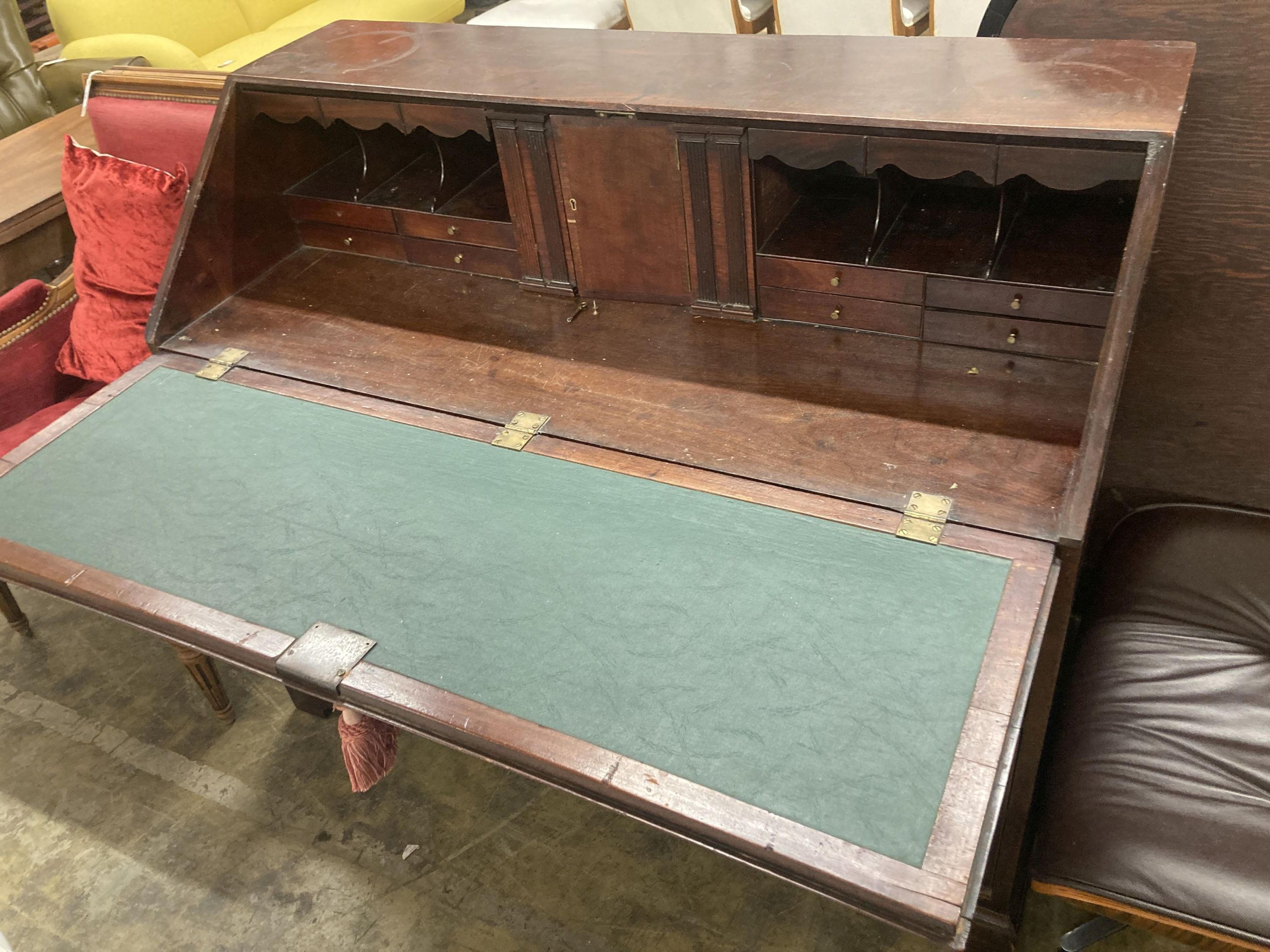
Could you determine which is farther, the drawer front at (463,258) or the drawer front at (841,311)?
the drawer front at (463,258)

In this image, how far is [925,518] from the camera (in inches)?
51.5

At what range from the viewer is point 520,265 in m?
1.88

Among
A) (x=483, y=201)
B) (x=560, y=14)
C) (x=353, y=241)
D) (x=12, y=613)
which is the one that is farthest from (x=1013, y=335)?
(x=560, y=14)

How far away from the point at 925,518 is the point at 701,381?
0.46 metres

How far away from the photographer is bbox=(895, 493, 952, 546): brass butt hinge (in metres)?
1.28

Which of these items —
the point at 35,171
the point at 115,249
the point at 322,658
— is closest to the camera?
the point at 322,658

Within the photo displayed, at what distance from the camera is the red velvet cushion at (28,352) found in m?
2.36

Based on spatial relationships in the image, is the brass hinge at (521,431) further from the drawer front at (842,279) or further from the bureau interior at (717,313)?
the drawer front at (842,279)

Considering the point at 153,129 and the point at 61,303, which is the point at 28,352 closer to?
the point at 61,303

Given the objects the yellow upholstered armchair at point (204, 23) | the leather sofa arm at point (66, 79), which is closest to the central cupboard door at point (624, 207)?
the yellow upholstered armchair at point (204, 23)

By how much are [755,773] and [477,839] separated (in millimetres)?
1091

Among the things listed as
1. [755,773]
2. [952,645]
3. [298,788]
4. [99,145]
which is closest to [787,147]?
[952,645]

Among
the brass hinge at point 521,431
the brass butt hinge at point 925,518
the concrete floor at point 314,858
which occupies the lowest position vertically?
the concrete floor at point 314,858

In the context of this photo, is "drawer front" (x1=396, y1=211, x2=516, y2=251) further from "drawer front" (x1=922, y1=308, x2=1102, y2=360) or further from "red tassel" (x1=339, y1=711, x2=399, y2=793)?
"red tassel" (x1=339, y1=711, x2=399, y2=793)
